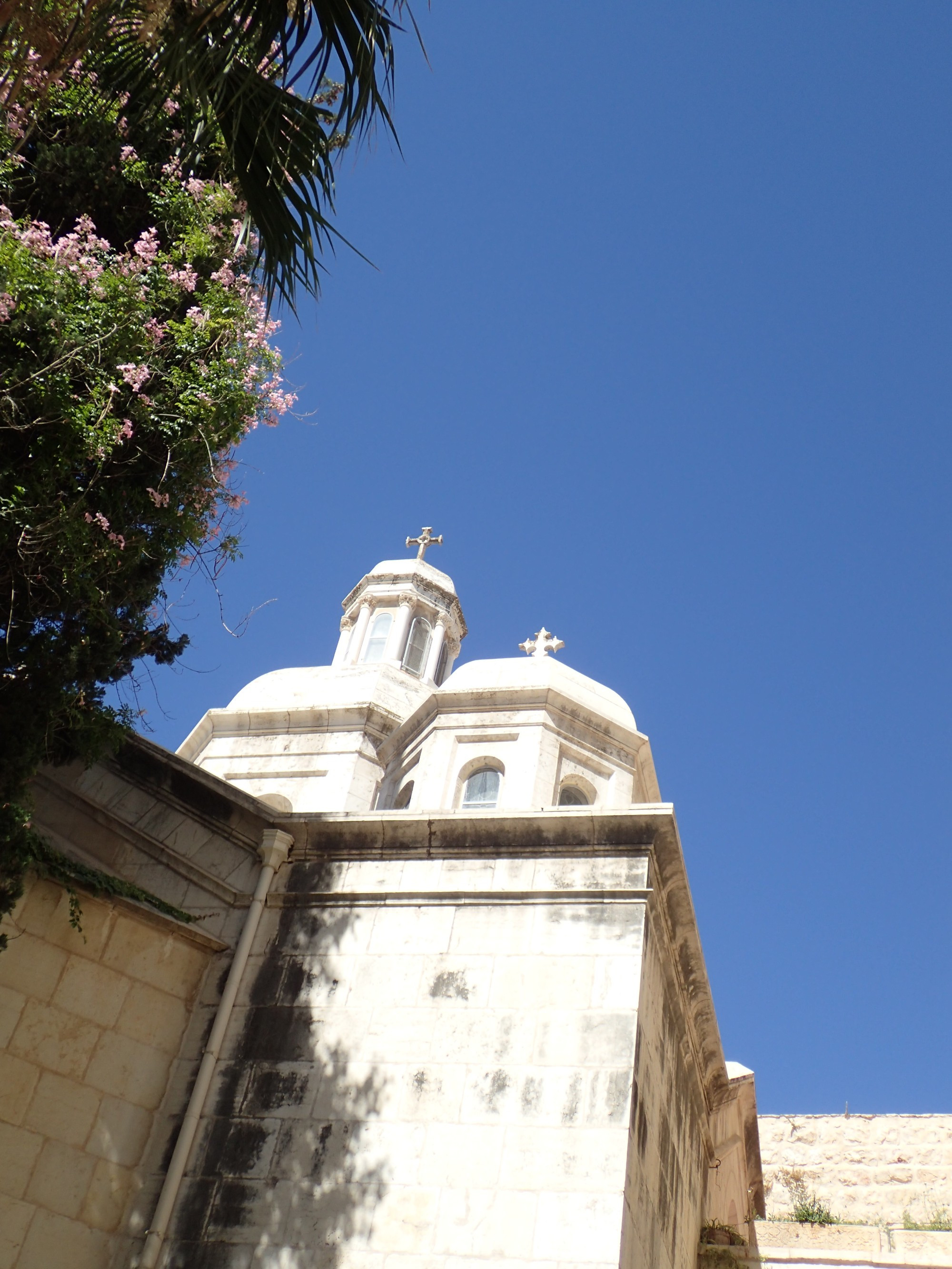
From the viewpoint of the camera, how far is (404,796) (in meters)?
17.0

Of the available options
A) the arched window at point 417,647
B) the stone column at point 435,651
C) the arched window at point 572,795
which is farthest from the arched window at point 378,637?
the arched window at point 572,795

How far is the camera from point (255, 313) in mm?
8883

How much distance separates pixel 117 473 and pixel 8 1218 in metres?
4.80

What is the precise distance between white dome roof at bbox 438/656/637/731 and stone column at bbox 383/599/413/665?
4797 millimetres

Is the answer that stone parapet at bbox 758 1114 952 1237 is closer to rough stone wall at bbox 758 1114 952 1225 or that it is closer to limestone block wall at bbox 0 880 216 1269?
→ rough stone wall at bbox 758 1114 952 1225

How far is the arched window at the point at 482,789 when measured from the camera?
635 inches

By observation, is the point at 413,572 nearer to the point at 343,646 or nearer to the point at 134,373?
the point at 343,646

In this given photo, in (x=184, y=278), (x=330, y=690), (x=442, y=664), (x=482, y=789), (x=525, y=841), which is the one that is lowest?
(x=525, y=841)

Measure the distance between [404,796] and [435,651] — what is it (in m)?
6.24

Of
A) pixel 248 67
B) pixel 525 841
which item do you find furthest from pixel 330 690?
pixel 248 67

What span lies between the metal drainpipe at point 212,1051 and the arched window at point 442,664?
12920 millimetres

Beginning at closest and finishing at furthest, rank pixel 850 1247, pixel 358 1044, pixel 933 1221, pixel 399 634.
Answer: pixel 358 1044 < pixel 850 1247 < pixel 933 1221 < pixel 399 634

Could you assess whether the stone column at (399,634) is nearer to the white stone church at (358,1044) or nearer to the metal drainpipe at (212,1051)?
the white stone church at (358,1044)

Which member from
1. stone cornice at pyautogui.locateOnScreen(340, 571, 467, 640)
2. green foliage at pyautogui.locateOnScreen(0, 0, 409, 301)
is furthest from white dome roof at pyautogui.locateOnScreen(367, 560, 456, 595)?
green foliage at pyautogui.locateOnScreen(0, 0, 409, 301)
